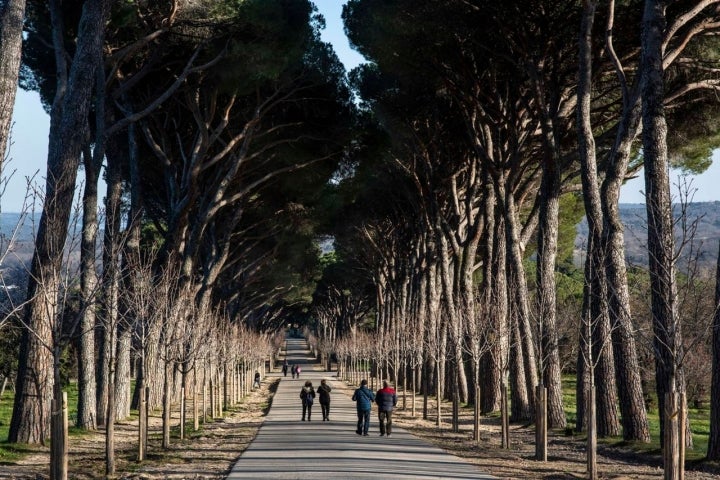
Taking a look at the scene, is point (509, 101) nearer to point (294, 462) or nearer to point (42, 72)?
point (42, 72)

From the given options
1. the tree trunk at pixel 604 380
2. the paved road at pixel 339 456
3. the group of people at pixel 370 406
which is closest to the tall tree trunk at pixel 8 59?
the paved road at pixel 339 456

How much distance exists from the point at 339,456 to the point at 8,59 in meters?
8.63

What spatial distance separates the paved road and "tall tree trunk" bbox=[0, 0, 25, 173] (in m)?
5.66

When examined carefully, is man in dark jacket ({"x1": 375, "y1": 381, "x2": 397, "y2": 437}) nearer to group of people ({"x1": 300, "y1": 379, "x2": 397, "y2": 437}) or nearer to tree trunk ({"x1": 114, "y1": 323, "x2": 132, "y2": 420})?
group of people ({"x1": 300, "y1": 379, "x2": 397, "y2": 437})

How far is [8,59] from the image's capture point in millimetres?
12555

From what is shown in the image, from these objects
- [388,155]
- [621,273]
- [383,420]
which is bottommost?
[383,420]

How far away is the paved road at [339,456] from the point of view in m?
14.4

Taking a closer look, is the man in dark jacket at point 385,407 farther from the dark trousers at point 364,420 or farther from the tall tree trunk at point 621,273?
the tall tree trunk at point 621,273

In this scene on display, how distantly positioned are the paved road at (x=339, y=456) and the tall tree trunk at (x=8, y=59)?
5.66 meters

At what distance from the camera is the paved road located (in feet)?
47.4

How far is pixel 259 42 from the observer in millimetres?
24297

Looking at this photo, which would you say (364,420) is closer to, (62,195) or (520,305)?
(520,305)

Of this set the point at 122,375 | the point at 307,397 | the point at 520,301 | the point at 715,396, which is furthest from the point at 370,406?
the point at 715,396

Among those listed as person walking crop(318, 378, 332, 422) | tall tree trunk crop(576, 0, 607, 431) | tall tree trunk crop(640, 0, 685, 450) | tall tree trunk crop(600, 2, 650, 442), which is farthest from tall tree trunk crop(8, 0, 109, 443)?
person walking crop(318, 378, 332, 422)
